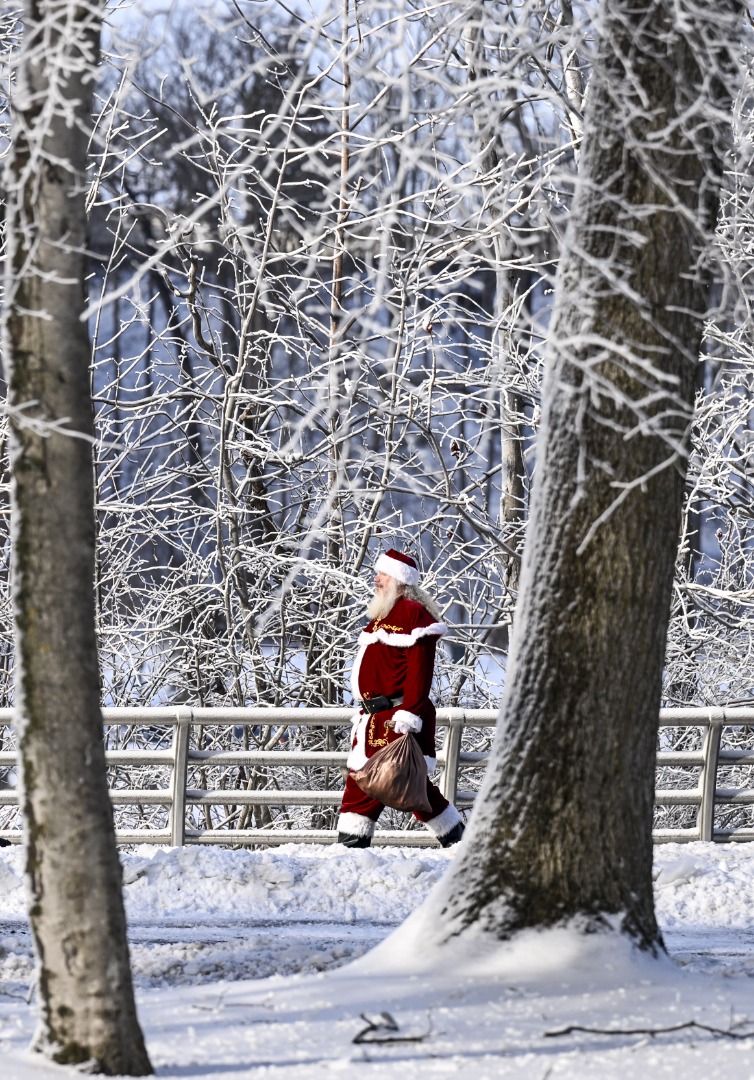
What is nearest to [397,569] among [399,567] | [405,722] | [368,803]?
[399,567]

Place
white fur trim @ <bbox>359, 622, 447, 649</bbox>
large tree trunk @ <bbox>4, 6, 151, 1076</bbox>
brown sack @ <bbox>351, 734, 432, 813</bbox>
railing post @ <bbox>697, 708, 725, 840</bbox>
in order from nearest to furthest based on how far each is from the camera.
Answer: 1. large tree trunk @ <bbox>4, 6, 151, 1076</bbox>
2. brown sack @ <bbox>351, 734, 432, 813</bbox>
3. white fur trim @ <bbox>359, 622, 447, 649</bbox>
4. railing post @ <bbox>697, 708, 725, 840</bbox>

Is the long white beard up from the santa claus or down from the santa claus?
up

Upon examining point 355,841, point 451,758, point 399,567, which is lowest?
point 355,841

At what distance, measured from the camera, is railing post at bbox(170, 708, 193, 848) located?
10281mm

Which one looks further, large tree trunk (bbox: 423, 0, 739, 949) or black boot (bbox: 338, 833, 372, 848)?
black boot (bbox: 338, 833, 372, 848)

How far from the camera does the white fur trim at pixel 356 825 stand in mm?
10047

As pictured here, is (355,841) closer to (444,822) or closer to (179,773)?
(444,822)

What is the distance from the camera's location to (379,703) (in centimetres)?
974

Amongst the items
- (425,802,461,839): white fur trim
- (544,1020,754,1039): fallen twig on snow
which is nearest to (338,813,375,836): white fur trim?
(425,802,461,839): white fur trim

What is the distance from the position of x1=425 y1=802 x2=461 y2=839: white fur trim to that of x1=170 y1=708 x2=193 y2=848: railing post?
166 cm

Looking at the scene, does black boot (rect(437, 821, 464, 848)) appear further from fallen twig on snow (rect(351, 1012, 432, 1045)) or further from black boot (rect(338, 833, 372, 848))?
fallen twig on snow (rect(351, 1012, 432, 1045))

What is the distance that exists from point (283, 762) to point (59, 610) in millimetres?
6362

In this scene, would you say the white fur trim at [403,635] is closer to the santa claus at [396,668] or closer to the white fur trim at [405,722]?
the santa claus at [396,668]

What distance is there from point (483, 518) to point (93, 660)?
8.08 m
